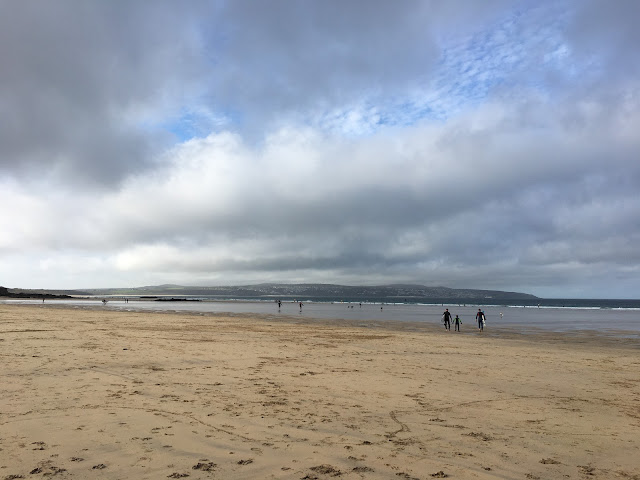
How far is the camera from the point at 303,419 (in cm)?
786

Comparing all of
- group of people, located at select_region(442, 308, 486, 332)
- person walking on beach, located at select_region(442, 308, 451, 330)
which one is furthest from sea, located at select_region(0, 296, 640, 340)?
person walking on beach, located at select_region(442, 308, 451, 330)

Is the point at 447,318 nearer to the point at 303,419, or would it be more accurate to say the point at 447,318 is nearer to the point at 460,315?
the point at 303,419

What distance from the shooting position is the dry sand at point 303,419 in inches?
226

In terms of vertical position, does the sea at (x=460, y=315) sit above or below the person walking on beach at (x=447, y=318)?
below

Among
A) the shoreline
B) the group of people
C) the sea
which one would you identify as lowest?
the sea

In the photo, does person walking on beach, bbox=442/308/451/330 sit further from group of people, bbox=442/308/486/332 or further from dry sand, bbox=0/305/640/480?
dry sand, bbox=0/305/640/480

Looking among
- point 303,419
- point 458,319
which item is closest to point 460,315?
point 458,319

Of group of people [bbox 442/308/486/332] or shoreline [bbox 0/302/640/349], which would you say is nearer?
shoreline [bbox 0/302/640/349]

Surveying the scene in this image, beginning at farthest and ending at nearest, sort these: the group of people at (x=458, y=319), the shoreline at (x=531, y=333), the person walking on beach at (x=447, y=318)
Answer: the person walking on beach at (x=447, y=318) < the group of people at (x=458, y=319) < the shoreline at (x=531, y=333)

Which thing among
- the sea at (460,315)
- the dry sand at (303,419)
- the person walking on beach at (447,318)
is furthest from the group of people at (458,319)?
the dry sand at (303,419)

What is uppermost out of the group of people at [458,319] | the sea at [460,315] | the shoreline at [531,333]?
the group of people at [458,319]

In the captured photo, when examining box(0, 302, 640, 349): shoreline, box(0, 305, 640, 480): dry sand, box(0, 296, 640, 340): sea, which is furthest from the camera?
box(0, 296, 640, 340): sea

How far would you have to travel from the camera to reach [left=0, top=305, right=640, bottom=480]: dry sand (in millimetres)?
5730

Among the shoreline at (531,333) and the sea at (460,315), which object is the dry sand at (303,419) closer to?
the shoreline at (531,333)
